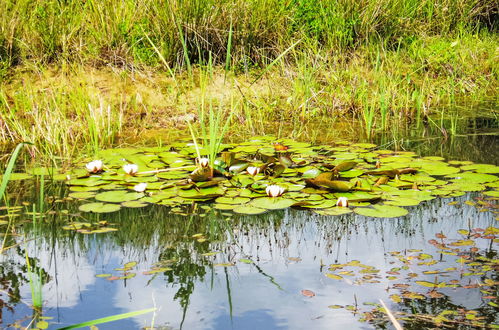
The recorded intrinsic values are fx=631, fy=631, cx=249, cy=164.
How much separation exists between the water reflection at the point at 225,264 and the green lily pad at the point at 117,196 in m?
0.15

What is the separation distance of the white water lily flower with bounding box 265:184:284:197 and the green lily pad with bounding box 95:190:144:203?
0.68 meters

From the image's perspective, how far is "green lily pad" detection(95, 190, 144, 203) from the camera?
129 inches

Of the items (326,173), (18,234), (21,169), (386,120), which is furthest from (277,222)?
(386,120)

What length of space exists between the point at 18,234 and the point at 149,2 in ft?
11.5

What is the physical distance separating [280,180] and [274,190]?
1.16 feet

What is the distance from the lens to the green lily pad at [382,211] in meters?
2.99

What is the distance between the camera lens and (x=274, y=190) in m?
3.24

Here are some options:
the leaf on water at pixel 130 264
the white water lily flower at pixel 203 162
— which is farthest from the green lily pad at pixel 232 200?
the leaf on water at pixel 130 264

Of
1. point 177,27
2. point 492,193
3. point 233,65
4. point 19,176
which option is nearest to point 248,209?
point 492,193

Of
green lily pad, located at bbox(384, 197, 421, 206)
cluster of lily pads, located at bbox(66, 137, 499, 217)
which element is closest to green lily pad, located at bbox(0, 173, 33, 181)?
cluster of lily pads, located at bbox(66, 137, 499, 217)

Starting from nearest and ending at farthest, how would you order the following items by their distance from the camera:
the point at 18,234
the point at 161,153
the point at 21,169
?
Result: 1. the point at 18,234
2. the point at 21,169
3. the point at 161,153

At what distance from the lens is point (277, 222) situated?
118 inches

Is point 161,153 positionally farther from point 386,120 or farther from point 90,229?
point 386,120

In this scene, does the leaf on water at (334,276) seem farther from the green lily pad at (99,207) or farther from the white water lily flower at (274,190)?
the green lily pad at (99,207)
